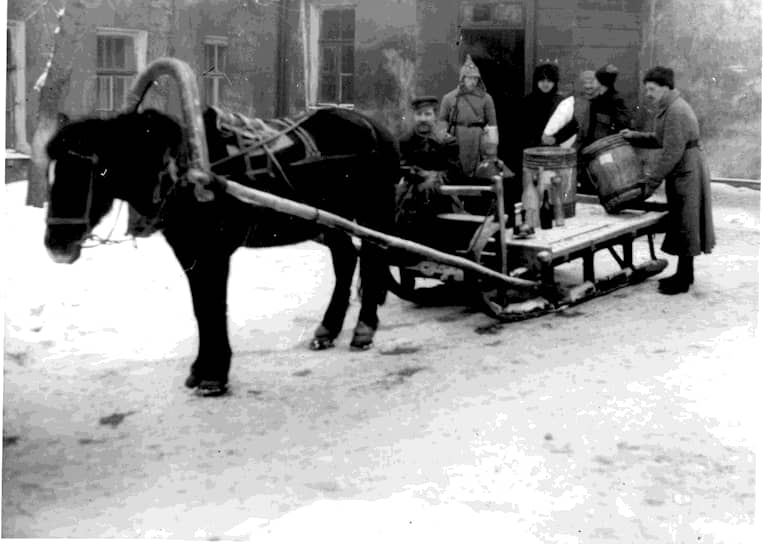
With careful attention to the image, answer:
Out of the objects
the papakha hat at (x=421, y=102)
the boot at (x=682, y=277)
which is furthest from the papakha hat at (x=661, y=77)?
the papakha hat at (x=421, y=102)

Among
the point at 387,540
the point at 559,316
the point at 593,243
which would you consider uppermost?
the point at 593,243

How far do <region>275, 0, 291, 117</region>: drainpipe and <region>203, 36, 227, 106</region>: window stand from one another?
0.48m

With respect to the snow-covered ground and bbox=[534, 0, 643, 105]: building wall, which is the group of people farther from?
bbox=[534, 0, 643, 105]: building wall

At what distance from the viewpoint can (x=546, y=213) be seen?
7266mm

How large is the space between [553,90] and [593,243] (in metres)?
2.66

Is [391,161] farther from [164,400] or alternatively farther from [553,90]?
[553,90]

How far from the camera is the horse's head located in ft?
15.2

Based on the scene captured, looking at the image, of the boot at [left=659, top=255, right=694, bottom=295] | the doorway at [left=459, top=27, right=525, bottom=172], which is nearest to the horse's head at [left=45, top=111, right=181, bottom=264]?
the boot at [left=659, top=255, right=694, bottom=295]

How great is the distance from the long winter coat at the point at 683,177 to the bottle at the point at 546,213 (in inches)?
32.9

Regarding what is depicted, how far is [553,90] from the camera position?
9211 millimetres

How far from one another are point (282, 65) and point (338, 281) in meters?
1.54

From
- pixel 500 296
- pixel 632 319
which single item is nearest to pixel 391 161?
pixel 500 296

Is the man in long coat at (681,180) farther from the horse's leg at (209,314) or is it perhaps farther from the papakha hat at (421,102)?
the horse's leg at (209,314)

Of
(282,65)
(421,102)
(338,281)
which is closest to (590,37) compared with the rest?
(421,102)
